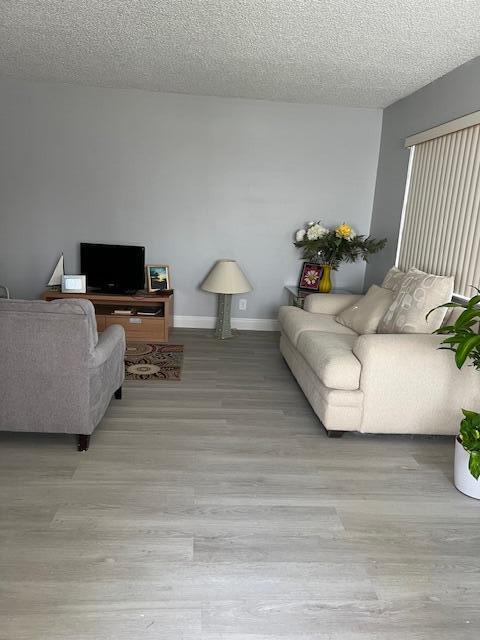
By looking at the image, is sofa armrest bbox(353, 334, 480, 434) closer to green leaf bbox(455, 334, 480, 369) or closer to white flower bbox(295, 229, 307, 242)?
green leaf bbox(455, 334, 480, 369)

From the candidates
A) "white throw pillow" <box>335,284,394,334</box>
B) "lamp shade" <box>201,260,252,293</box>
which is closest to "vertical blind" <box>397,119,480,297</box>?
"white throw pillow" <box>335,284,394,334</box>

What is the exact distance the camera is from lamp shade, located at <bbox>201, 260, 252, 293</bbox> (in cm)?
488

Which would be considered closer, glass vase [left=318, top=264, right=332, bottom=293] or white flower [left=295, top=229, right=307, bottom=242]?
glass vase [left=318, top=264, right=332, bottom=293]

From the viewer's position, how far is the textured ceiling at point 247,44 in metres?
2.77

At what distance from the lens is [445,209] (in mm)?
3713

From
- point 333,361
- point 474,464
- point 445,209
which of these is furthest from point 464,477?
point 445,209

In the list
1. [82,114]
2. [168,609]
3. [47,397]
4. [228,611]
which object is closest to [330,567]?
[228,611]

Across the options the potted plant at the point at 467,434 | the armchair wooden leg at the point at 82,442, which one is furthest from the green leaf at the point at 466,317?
the armchair wooden leg at the point at 82,442

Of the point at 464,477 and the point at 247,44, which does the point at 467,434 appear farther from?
the point at 247,44

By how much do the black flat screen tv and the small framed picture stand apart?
8 cm

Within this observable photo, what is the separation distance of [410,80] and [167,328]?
10.2ft

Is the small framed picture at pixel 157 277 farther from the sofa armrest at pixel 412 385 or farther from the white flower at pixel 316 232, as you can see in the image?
the sofa armrest at pixel 412 385

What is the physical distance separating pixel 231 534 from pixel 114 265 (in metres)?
3.60

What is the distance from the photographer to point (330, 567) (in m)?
1.86
